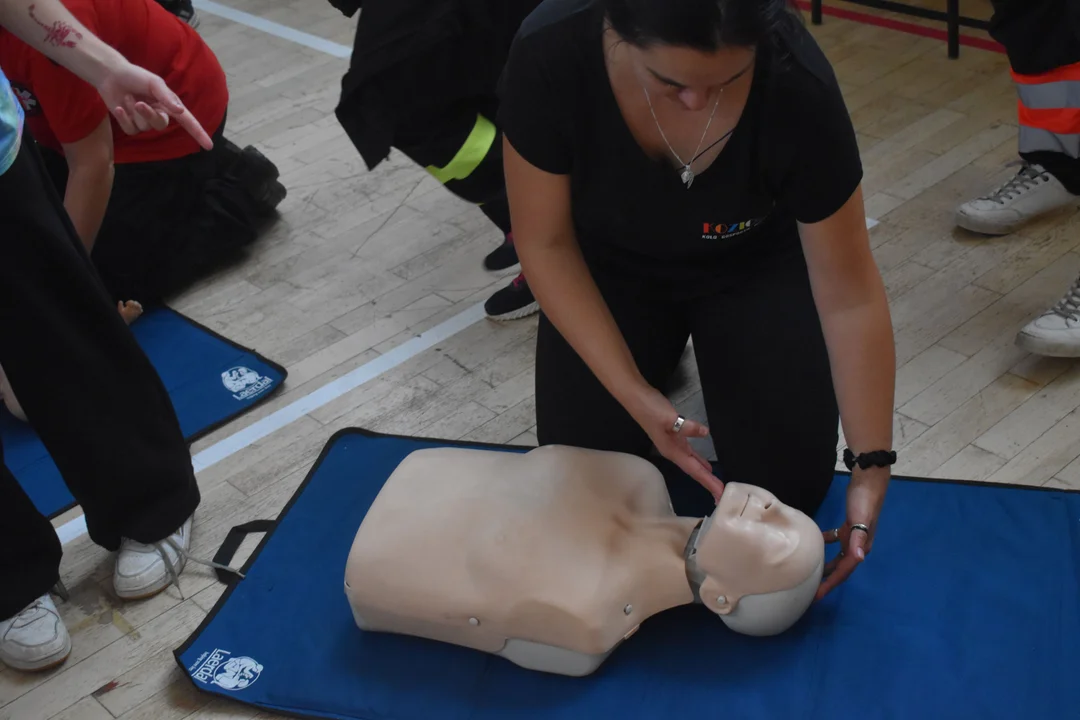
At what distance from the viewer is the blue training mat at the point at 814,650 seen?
136cm

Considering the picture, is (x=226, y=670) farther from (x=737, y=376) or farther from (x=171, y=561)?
(x=737, y=376)

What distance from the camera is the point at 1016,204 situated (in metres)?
2.23

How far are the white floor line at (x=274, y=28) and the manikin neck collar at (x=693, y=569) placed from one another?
2.49 m

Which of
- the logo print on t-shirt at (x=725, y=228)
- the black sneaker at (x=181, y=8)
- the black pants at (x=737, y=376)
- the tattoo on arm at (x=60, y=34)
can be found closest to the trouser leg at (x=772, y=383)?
the black pants at (x=737, y=376)

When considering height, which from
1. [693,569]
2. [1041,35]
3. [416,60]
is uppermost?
[416,60]

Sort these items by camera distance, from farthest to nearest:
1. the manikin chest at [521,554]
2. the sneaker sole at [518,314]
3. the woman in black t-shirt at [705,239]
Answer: the sneaker sole at [518,314]
the manikin chest at [521,554]
the woman in black t-shirt at [705,239]

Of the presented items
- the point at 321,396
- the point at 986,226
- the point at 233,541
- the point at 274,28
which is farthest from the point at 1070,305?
the point at 274,28

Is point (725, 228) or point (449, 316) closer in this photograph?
point (725, 228)

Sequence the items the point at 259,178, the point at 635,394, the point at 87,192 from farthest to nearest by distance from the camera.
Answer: the point at 259,178 < the point at 87,192 < the point at 635,394

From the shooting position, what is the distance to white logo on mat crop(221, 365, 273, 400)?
2100 millimetres

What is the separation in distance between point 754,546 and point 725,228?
419mm

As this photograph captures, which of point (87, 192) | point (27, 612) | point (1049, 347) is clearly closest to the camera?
point (27, 612)

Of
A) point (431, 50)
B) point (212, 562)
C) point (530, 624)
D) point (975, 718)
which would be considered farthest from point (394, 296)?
point (975, 718)

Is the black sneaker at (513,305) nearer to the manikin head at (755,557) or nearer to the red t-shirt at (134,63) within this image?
the red t-shirt at (134,63)
